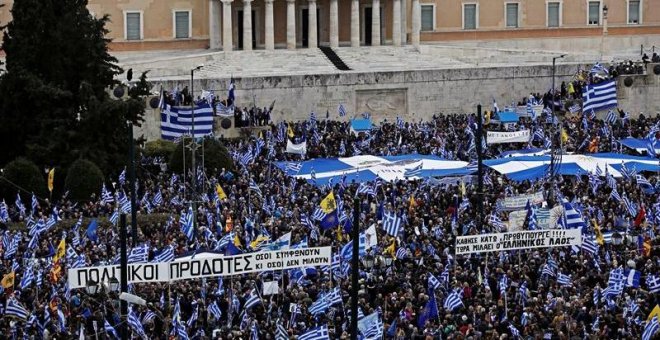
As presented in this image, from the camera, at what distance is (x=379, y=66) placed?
238 feet

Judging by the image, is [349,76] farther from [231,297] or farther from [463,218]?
[231,297]

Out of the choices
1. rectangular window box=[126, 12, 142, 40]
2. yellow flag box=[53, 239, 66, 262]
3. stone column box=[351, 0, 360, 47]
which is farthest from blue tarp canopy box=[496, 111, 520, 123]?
yellow flag box=[53, 239, 66, 262]

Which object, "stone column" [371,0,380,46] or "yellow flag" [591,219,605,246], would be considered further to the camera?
"stone column" [371,0,380,46]

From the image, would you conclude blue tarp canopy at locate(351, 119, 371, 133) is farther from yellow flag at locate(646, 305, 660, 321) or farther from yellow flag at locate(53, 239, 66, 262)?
yellow flag at locate(646, 305, 660, 321)

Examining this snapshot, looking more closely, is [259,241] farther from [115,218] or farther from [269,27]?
[269,27]

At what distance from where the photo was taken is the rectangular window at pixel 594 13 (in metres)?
86.1

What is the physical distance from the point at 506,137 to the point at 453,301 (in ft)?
74.8

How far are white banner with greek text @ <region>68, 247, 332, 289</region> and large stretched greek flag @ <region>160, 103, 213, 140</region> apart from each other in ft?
50.6

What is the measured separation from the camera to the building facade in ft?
255

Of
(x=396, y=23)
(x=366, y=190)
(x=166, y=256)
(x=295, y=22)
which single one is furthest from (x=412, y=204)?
(x=396, y=23)

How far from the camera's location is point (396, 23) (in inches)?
3140

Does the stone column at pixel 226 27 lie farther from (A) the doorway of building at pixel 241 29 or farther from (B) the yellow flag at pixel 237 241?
(B) the yellow flag at pixel 237 241

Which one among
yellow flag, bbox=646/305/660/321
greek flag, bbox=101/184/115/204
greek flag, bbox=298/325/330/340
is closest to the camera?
greek flag, bbox=298/325/330/340

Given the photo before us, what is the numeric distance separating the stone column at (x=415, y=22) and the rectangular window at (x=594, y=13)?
10.3 metres
